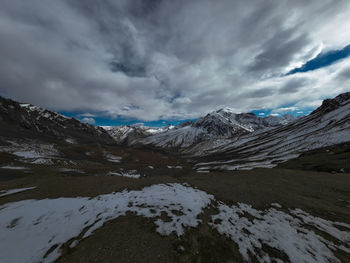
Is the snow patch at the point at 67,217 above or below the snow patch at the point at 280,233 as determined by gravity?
above

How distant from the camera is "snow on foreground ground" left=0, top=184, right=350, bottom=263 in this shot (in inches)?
299

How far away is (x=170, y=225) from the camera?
886 centimetres

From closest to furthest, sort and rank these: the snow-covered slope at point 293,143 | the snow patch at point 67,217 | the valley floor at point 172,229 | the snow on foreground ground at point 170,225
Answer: the valley floor at point 172,229, the snow patch at point 67,217, the snow on foreground ground at point 170,225, the snow-covered slope at point 293,143

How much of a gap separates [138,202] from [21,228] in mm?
8163

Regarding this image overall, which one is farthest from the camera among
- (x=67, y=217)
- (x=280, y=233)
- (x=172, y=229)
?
(x=67, y=217)

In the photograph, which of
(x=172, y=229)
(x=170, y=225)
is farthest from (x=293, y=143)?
(x=172, y=229)

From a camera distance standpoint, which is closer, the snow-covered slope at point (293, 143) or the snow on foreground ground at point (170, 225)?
the snow on foreground ground at point (170, 225)

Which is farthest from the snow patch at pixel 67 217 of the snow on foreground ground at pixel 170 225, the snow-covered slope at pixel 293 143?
the snow-covered slope at pixel 293 143

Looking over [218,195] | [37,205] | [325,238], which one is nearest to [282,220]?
[325,238]

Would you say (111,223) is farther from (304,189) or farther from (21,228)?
(304,189)

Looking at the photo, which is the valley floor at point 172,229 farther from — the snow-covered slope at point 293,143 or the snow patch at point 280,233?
the snow-covered slope at point 293,143

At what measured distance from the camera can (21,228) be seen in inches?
382

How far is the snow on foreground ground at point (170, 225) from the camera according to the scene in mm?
7582

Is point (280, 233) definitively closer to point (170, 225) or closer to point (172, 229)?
point (172, 229)
